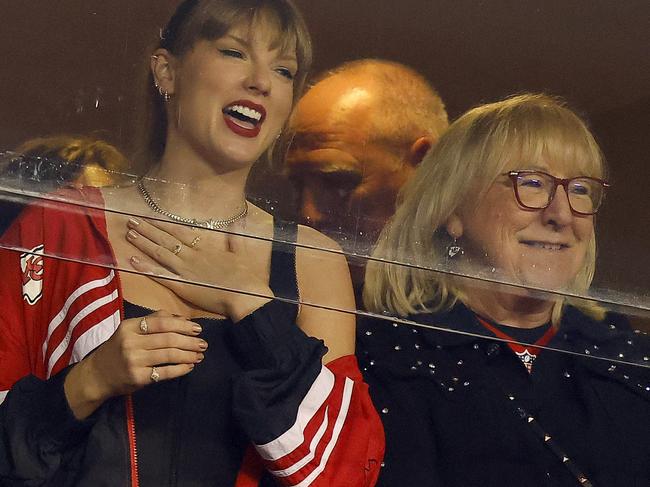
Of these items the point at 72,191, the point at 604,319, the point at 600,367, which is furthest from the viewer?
the point at 600,367

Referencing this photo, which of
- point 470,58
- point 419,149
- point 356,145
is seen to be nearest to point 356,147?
point 356,145

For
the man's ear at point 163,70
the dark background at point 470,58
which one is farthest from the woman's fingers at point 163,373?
the man's ear at point 163,70

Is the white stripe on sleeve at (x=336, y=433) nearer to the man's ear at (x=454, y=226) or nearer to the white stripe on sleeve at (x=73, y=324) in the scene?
the man's ear at (x=454, y=226)

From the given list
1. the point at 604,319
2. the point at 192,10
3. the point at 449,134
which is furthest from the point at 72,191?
the point at 604,319

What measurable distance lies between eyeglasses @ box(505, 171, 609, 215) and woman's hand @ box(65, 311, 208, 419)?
1.90ft

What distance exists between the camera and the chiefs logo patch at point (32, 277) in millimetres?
1850

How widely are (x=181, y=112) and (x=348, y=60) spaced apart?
0.89 feet

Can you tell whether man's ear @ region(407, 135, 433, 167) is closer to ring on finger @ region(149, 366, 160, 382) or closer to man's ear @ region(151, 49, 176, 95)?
man's ear @ region(151, 49, 176, 95)

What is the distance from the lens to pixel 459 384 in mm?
1979

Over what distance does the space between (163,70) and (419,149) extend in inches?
16.5

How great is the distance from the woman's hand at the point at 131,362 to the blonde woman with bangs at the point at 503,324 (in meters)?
0.31

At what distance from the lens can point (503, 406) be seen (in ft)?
6.47

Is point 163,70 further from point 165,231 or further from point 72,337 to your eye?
point 72,337

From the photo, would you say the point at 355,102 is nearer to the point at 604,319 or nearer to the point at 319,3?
the point at 319,3
